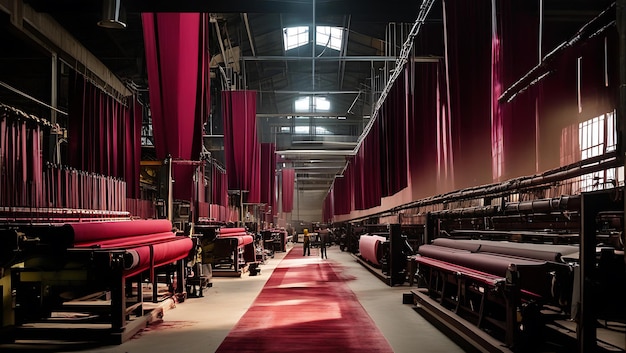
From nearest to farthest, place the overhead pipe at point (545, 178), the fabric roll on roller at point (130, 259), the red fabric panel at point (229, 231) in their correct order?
the overhead pipe at point (545, 178)
the fabric roll on roller at point (130, 259)
the red fabric panel at point (229, 231)

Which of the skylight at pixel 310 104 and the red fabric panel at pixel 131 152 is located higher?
the skylight at pixel 310 104

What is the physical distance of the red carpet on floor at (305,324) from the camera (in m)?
4.91

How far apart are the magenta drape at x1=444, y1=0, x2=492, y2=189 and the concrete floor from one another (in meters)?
1.65

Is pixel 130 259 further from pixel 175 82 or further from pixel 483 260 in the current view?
pixel 175 82

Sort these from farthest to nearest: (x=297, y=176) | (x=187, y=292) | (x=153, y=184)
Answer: (x=297, y=176) < (x=153, y=184) < (x=187, y=292)

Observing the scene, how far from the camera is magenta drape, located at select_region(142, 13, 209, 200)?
7.23 m

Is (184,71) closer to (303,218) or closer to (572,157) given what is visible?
(572,157)

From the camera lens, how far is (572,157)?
434 centimetres

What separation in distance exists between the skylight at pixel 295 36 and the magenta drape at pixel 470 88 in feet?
44.9

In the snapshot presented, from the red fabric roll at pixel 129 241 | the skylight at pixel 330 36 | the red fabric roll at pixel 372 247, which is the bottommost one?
the red fabric roll at pixel 372 247

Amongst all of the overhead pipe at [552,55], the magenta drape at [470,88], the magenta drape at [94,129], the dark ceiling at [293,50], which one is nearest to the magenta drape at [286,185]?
the dark ceiling at [293,50]

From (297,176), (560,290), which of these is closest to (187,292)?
(560,290)

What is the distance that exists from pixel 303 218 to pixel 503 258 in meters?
41.8

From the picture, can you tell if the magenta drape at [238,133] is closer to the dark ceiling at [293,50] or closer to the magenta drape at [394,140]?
the dark ceiling at [293,50]
